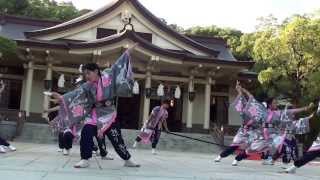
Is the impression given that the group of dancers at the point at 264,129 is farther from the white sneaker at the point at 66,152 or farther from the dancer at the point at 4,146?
the dancer at the point at 4,146

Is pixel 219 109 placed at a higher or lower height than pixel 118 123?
higher

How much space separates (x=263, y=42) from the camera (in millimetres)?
25438

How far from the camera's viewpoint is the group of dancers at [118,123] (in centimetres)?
852

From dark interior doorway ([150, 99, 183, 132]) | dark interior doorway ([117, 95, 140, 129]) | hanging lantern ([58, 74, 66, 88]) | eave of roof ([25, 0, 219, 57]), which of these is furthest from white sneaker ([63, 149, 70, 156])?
dark interior doorway ([150, 99, 183, 132])

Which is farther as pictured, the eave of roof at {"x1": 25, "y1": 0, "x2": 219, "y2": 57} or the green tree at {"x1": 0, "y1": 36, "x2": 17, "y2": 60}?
the eave of roof at {"x1": 25, "y1": 0, "x2": 219, "y2": 57}

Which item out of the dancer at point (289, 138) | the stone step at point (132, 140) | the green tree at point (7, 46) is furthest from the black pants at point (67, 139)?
the green tree at point (7, 46)

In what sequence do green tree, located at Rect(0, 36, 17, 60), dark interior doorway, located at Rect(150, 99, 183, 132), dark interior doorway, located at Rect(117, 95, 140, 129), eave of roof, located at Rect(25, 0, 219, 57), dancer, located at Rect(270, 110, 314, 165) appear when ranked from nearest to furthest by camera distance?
1. dancer, located at Rect(270, 110, 314, 165)
2. green tree, located at Rect(0, 36, 17, 60)
3. eave of roof, located at Rect(25, 0, 219, 57)
4. dark interior doorway, located at Rect(117, 95, 140, 129)
5. dark interior doorway, located at Rect(150, 99, 183, 132)

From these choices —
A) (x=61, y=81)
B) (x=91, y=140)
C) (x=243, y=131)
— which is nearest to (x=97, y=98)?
(x=91, y=140)

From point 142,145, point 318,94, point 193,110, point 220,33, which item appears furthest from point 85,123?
point 220,33

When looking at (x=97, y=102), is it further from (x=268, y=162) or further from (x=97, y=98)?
(x=268, y=162)

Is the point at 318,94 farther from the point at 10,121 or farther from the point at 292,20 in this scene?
the point at 10,121

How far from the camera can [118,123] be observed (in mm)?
9367

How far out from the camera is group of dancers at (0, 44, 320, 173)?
8523 millimetres

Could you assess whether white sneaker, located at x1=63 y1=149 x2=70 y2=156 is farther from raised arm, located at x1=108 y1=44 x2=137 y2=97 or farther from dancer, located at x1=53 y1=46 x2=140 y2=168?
raised arm, located at x1=108 y1=44 x2=137 y2=97
